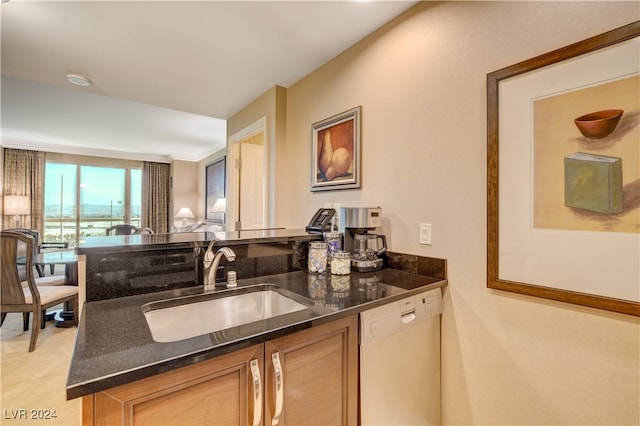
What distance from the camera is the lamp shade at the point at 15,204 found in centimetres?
517

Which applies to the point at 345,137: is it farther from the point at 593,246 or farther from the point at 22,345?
the point at 22,345

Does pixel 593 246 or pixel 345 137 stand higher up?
pixel 345 137

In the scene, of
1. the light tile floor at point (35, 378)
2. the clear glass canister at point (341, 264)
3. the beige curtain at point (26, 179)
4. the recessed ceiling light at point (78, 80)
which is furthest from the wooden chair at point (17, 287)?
the beige curtain at point (26, 179)

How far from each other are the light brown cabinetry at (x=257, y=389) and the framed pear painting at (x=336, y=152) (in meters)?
1.11

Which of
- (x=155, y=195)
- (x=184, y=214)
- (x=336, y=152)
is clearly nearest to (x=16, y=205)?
(x=155, y=195)

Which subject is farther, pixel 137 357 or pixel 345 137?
pixel 345 137

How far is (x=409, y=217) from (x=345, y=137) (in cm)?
73

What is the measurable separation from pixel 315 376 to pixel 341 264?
2.20 ft

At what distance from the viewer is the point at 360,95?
6.19 feet

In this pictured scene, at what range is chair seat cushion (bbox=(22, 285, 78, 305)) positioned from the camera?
8.48 ft

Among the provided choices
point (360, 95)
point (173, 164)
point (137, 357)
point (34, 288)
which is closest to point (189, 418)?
point (137, 357)

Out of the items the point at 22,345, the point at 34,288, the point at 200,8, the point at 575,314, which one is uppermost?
the point at 200,8

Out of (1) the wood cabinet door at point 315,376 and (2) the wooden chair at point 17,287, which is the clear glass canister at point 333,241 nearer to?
(1) the wood cabinet door at point 315,376

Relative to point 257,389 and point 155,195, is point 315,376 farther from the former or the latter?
point 155,195
